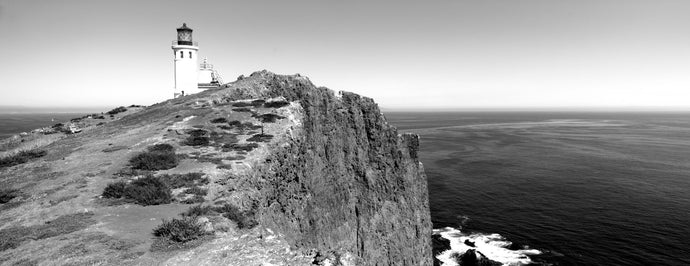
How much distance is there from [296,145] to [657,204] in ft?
212

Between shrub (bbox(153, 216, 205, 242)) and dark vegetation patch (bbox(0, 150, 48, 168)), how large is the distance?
1455 centimetres

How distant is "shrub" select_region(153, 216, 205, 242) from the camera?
37.0 feet

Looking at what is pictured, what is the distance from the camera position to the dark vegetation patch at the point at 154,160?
56.7 feet

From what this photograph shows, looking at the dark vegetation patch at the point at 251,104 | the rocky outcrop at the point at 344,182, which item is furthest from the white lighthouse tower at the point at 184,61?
the dark vegetation patch at the point at 251,104

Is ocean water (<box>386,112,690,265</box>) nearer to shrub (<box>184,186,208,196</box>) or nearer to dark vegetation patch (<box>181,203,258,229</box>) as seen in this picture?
dark vegetation patch (<box>181,203,258,229</box>)

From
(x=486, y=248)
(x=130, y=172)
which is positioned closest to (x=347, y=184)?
(x=130, y=172)

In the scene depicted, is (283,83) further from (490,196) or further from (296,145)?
(490,196)

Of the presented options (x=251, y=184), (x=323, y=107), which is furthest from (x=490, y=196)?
(x=251, y=184)

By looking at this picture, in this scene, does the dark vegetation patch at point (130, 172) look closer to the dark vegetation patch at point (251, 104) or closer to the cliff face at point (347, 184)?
the cliff face at point (347, 184)

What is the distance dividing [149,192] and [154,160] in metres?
3.63

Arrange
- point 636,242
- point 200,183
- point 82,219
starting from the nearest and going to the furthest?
point 82,219 → point 200,183 → point 636,242

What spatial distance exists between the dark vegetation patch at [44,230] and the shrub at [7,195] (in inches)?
137

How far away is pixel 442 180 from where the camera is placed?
74.0 meters

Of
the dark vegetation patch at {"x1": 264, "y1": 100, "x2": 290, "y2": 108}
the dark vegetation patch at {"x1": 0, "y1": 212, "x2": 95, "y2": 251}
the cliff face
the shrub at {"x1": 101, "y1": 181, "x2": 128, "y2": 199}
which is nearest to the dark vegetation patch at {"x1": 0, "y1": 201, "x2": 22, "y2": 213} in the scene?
the dark vegetation patch at {"x1": 0, "y1": 212, "x2": 95, "y2": 251}
